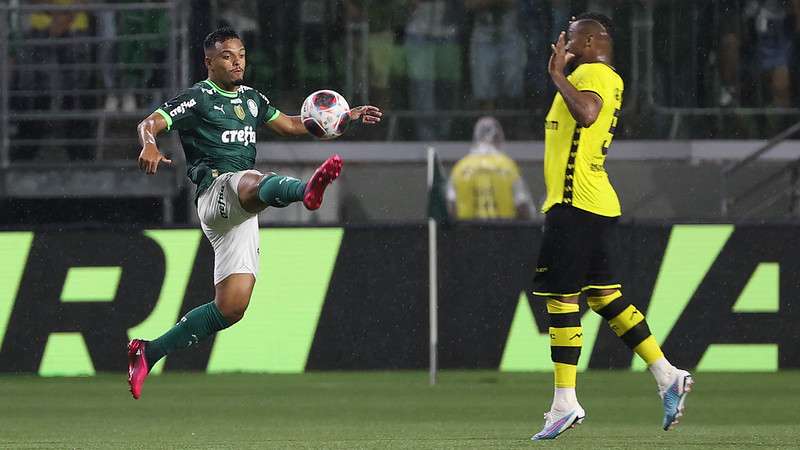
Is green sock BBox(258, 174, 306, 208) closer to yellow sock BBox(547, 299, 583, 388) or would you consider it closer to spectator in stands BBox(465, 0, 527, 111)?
yellow sock BBox(547, 299, 583, 388)

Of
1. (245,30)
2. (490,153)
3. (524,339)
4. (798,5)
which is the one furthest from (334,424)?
(798,5)

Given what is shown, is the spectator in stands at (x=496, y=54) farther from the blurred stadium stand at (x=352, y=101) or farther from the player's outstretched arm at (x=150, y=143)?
the player's outstretched arm at (x=150, y=143)

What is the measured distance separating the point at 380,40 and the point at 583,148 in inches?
281

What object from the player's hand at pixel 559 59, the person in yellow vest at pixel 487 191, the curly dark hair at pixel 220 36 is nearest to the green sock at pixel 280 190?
the curly dark hair at pixel 220 36

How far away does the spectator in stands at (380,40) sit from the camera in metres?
15.2

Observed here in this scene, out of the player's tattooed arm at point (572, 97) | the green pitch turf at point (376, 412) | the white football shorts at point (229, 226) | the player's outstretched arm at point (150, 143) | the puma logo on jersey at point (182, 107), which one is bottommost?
the green pitch turf at point (376, 412)

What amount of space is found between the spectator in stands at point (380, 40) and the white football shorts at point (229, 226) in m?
6.26

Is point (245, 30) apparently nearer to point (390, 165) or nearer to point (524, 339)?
point (390, 165)

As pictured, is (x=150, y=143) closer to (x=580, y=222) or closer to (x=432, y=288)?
(x=580, y=222)

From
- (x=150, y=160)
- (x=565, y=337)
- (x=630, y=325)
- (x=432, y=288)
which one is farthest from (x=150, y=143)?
(x=432, y=288)

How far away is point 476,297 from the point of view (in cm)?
1292

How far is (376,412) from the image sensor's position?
1003 cm

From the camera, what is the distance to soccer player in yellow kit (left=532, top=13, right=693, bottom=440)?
8398 mm

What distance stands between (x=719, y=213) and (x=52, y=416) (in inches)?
261
